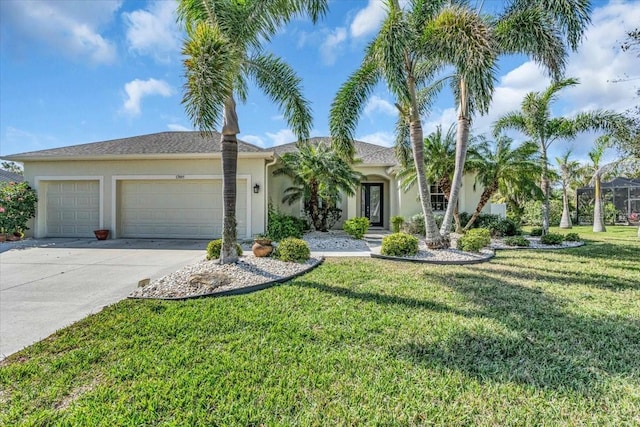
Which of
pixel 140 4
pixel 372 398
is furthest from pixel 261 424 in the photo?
pixel 140 4

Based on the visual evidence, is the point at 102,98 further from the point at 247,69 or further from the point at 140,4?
the point at 247,69

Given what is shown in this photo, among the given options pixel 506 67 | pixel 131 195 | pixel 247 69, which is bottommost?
pixel 131 195

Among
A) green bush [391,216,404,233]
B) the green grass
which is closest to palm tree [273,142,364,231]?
green bush [391,216,404,233]

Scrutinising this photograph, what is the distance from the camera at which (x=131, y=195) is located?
45.6ft

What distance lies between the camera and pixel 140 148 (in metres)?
13.9

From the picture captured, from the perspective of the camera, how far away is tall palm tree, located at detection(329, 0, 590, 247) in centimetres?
739

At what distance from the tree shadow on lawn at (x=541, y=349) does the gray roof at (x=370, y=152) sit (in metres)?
11.9

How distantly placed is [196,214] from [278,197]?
4161 millimetres

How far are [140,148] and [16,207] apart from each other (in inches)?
212

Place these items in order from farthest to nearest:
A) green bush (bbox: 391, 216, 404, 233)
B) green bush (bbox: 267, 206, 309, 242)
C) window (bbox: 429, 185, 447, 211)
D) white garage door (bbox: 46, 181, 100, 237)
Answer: window (bbox: 429, 185, 447, 211)
green bush (bbox: 391, 216, 404, 233)
white garage door (bbox: 46, 181, 100, 237)
green bush (bbox: 267, 206, 309, 242)

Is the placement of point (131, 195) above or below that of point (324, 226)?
above

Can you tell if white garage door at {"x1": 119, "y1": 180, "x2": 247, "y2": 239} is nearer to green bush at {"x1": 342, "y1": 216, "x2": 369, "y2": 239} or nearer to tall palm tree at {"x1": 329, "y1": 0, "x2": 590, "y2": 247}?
green bush at {"x1": 342, "y1": 216, "x2": 369, "y2": 239}

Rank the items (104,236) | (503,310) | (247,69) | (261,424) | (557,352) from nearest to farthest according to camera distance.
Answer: (261,424)
(557,352)
(503,310)
(247,69)
(104,236)

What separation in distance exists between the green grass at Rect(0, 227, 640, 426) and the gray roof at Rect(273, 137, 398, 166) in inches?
448
